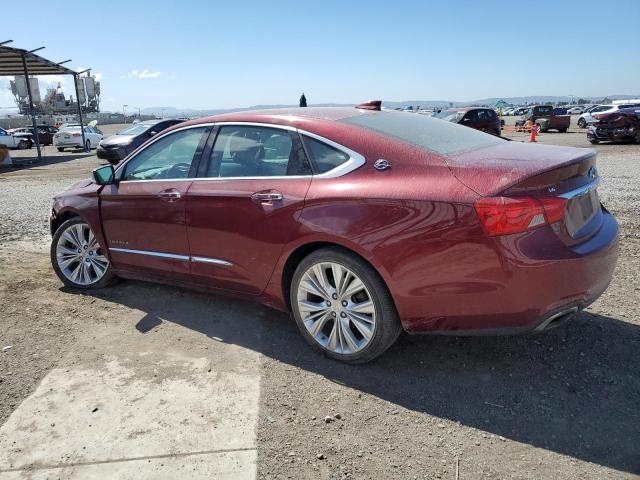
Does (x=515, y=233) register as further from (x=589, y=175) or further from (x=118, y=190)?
(x=118, y=190)

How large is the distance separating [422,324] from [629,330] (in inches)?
68.3

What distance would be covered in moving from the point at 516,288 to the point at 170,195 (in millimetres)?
2632

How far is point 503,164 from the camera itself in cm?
287

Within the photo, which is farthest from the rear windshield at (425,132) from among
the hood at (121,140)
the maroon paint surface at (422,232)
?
the hood at (121,140)

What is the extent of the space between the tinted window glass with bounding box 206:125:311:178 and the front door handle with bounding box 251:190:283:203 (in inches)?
5.7

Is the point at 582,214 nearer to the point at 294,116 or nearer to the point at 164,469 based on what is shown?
the point at 294,116

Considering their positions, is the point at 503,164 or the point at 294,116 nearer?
the point at 503,164

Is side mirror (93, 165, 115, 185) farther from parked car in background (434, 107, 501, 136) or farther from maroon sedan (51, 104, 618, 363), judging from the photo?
parked car in background (434, 107, 501, 136)

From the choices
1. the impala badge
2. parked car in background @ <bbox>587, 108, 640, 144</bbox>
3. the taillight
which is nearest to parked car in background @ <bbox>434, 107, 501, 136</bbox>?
parked car in background @ <bbox>587, 108, 640, 144</bbox>

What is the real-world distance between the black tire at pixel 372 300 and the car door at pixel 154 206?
4.16 feet

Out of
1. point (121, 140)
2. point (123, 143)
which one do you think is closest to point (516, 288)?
point (123, 143)

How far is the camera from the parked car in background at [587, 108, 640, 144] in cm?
1847

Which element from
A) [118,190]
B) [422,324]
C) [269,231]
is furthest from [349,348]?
[118,190]

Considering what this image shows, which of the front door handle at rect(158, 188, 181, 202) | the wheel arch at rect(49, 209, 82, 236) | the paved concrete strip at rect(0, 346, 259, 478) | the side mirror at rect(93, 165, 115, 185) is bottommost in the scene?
the paved concrete strip at rect(0, 346, 259, 478)
